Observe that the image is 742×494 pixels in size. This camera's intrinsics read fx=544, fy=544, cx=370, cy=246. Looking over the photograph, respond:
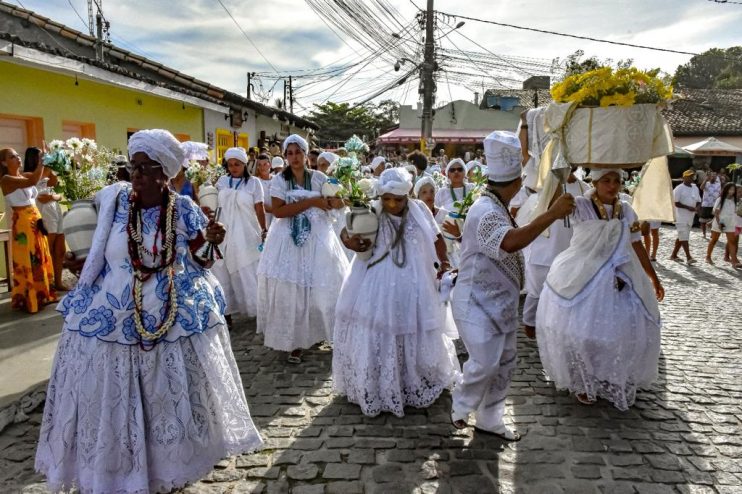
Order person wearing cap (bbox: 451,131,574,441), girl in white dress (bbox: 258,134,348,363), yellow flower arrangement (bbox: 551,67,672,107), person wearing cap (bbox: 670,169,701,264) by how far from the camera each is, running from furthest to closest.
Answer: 1. person wearing cap (bbox: 670,169,701,264)
2. girl in white dress (bbox: 258,134,348,363)
3. yellow flower arrangement (bbox: 551,67,672,107)
4. person wearing cap (bbox: 451,131,574,441)

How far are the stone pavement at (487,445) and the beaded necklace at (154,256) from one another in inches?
45.7

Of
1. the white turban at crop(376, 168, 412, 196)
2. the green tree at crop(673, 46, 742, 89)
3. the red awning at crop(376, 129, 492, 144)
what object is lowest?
the white turban at crop(376, 168, 412, 196)

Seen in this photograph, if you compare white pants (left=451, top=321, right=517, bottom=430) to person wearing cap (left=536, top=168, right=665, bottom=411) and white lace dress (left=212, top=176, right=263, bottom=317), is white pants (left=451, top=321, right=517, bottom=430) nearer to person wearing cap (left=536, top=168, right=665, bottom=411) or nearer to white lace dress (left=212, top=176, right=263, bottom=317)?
person wearing cap (left=536, top=168, right=665, bottom=411)

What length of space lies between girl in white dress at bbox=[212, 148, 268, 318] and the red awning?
3046 cm

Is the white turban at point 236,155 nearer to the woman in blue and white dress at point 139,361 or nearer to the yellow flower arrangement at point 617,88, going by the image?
the woman in blue and white dress at point 139,361

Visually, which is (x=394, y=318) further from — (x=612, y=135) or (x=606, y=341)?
(x=612, y=135)

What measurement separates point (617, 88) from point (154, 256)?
10.2 feet

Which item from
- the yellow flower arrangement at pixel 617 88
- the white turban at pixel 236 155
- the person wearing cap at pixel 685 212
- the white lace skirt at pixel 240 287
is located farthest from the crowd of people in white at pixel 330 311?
the person wearing cap at pixel 685 212

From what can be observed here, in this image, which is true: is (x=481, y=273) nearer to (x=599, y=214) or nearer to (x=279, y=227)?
(x=599, y=214)

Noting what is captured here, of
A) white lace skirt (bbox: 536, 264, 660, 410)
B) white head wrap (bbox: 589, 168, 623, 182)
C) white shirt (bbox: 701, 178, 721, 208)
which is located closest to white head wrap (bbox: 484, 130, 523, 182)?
white head wrap (bbox: 589, 168, 623, 182)

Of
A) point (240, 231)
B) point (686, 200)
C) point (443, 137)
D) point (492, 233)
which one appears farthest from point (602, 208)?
point (443, 137)

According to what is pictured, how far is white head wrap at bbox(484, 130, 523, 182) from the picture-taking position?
→ 3.46 metres

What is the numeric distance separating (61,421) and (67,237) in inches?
38.1

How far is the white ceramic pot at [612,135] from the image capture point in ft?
12.1
